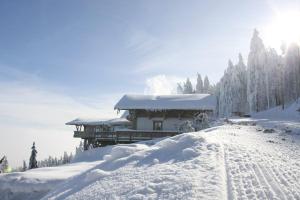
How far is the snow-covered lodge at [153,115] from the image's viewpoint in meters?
35.7

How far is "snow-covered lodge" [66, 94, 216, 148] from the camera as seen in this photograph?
35.7m

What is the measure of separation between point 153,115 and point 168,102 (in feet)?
7.14

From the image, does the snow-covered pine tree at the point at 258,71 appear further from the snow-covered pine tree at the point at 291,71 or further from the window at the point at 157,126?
the window at the point at 157,126

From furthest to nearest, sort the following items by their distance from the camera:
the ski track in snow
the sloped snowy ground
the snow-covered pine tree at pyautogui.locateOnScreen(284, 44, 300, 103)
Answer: the snow-covered pine tree at pyautogui.locateOnScreen(284, 44, 300, 103) < the sloped snowy ground < the ski track in snow

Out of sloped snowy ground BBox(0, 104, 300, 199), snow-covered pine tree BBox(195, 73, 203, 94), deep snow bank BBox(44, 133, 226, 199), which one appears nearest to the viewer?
sloped snowy ground BBox(0, 104, 300, 199)

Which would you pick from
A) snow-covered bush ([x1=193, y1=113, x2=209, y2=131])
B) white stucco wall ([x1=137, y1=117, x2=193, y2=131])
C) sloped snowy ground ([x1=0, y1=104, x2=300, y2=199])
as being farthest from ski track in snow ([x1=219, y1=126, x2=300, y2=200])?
white stucco wall ([x1=137, y1=117, x2=193, y2=131])

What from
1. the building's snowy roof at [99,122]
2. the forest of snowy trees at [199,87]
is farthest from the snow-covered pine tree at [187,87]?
the building's snowy roof at [99,122]

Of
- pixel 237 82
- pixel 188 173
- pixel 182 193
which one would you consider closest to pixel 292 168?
pixel 188 173

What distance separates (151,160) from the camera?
39.1 ft

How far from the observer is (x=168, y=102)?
37.2 metres

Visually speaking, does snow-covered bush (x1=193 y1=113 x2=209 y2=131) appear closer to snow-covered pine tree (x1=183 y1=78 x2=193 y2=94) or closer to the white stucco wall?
the white stucco wall

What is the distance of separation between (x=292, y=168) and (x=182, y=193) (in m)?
4.09

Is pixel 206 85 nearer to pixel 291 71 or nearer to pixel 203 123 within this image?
pixel 291 71

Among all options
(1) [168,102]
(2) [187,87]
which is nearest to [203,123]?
(1) [168,102]
